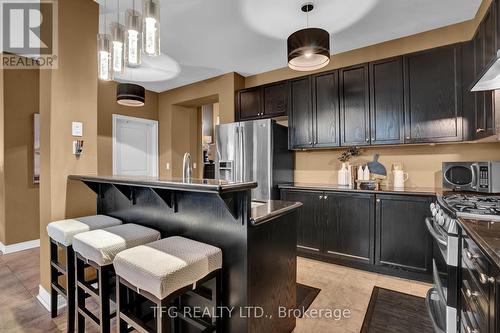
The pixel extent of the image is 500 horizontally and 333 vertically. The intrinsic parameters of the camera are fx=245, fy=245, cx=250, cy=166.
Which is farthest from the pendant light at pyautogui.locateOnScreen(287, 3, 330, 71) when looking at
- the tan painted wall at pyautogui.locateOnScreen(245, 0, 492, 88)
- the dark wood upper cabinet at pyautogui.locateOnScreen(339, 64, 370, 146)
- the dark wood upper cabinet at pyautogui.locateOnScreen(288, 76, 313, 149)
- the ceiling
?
the tan painted wall at pyautogui.locateOnScreen(245, 0, 492, 88)

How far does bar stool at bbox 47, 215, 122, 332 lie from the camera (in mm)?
1776

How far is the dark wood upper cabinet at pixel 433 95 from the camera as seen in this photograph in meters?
2.55

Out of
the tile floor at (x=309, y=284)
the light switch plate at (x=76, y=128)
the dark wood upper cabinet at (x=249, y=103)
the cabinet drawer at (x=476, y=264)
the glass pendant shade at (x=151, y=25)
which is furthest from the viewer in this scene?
the dark wood upper cabinet at (x=249, y=103)

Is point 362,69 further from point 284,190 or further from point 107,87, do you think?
point 107,87

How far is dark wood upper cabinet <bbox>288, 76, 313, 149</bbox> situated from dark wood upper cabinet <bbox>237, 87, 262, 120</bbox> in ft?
1.83

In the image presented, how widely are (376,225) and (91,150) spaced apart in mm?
3041

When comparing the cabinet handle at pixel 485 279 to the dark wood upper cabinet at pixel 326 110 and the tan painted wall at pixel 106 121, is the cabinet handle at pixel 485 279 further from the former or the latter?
the tan painted wall at pixel 106 121

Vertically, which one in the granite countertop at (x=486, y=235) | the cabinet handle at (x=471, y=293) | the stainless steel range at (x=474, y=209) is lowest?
the cabinet handle at (x=471, y=293)

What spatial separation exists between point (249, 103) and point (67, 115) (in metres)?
2.48

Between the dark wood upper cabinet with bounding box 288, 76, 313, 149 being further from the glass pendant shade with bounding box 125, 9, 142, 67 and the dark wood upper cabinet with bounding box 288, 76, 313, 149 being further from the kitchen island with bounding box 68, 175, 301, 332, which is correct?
the glass pendant shade with bounding box 125, 9, 142, 67

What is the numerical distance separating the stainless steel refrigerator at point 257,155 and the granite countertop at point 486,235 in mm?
2181

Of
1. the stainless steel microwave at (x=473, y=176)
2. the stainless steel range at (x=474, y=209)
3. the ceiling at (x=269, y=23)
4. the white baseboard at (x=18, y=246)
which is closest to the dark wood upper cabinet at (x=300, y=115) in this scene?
the ceiling at (x=269, y=23)

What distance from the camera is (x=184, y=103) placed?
16.5 feet

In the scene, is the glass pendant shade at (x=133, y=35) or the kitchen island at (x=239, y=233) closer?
the kitchen island at (x=239, y=233)
